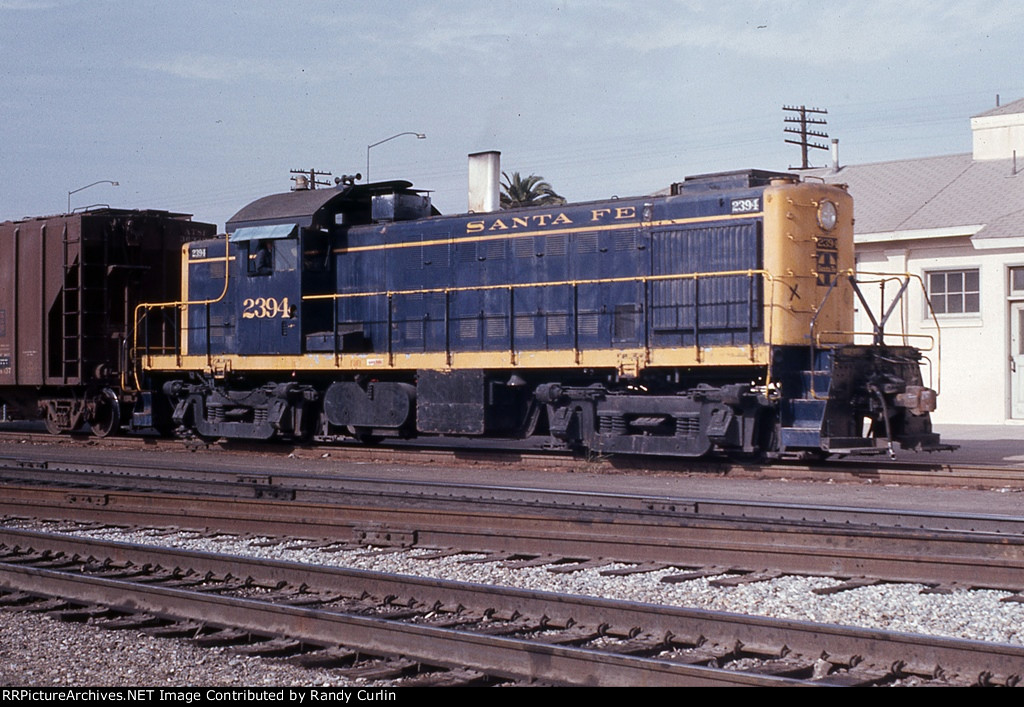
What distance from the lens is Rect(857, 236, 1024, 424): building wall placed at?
2108 centimetres

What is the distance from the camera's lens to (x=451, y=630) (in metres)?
5.43

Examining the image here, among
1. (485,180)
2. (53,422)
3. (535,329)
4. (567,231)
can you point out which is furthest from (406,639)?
(53,422)

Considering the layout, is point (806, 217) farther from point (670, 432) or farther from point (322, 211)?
point (322, 211)

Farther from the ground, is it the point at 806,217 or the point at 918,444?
the point at 806,217

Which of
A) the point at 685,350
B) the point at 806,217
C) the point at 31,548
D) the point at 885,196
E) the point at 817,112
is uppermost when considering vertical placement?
the point at 817,112

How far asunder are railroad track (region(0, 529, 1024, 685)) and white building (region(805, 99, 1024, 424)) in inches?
599

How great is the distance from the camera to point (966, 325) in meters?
21.5

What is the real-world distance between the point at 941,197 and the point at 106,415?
55.6 ft

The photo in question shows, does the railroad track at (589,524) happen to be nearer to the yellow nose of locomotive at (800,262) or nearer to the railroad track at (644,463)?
the railroad track at (644,463)

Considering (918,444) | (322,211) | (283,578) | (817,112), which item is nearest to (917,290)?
(918,444)

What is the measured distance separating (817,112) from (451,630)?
43.7 m

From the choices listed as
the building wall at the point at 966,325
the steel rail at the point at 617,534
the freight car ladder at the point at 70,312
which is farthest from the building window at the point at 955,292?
the freight car ladder at the point at 70,312

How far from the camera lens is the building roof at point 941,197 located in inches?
853

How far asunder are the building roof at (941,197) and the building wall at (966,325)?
37cm
